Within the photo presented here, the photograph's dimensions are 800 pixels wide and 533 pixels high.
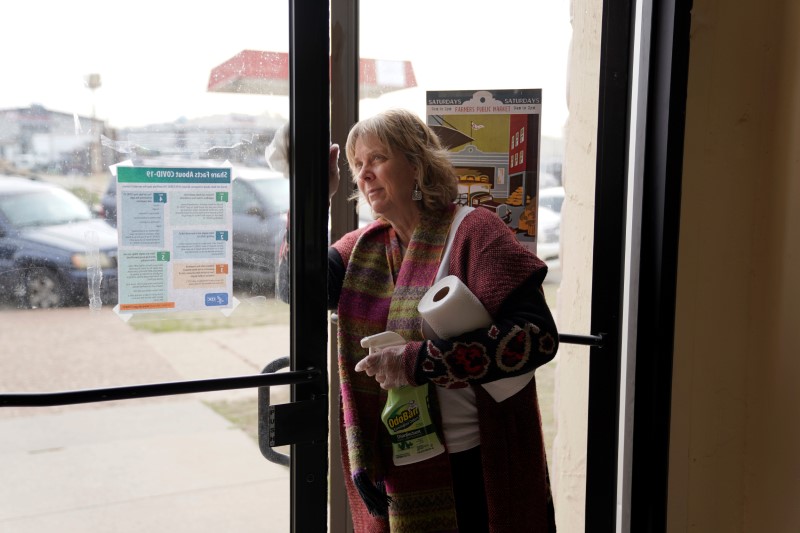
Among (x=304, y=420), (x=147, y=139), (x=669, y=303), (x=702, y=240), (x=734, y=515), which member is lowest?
(x=734, y=515)

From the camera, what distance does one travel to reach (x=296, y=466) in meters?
1.77

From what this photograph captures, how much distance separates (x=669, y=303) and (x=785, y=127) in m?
0.62

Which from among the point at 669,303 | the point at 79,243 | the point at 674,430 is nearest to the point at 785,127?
the point at 669,303

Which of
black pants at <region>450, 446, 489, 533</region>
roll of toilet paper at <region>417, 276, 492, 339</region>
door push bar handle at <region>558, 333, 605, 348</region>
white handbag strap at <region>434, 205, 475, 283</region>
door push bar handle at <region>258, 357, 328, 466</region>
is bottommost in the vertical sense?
black pants at <region>450, 446, 489, 533</region>

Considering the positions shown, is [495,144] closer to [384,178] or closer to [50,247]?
[384,178]

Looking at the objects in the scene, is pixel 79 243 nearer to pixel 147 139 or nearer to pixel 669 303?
pixel 147 139

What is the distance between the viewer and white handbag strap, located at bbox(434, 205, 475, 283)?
177 cm

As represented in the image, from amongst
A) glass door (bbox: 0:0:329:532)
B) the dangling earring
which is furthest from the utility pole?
the dangling earring

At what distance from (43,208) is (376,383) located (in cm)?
84

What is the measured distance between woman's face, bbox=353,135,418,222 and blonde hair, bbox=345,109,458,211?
2 cm

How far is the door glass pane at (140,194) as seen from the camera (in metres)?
1.50

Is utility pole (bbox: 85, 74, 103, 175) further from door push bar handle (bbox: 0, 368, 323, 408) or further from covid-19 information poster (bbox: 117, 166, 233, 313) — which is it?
door push bar handle (bbox: 0, 368, 323, 408)

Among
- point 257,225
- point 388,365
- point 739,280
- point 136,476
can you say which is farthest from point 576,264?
point 136,476

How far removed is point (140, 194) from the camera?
1586mm
